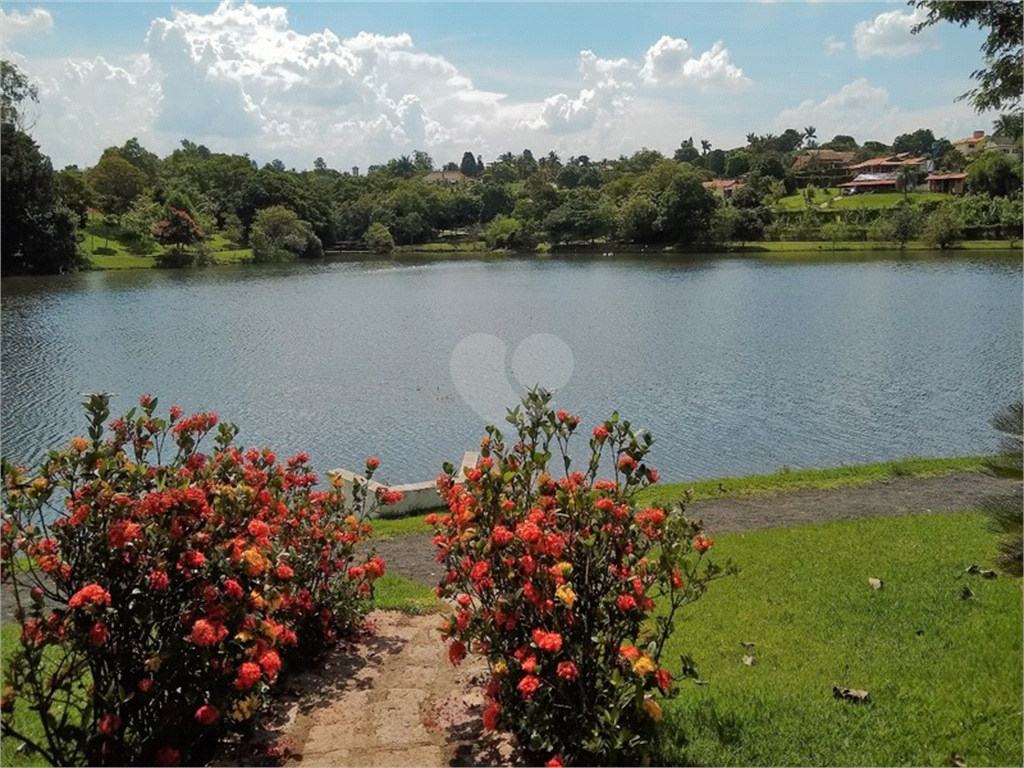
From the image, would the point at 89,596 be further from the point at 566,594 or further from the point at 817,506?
the point at 817,506

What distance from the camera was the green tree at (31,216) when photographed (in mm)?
54469

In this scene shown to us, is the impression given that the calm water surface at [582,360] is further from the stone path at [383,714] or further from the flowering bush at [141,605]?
the flowering bush at [141,605]

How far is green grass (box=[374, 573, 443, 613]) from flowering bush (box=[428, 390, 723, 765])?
8.82 feet

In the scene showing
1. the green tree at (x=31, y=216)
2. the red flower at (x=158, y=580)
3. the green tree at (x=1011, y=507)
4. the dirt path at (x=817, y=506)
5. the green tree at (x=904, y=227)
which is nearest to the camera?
the red flower at (x=158, y=580)

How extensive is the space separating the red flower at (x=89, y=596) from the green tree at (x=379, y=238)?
91.0m

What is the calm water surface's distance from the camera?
18016 mm

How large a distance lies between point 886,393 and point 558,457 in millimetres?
10248

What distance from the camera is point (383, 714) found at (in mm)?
4625

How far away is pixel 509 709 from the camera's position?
3.86 metres

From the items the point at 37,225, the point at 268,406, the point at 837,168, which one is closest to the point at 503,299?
the point at 268,406

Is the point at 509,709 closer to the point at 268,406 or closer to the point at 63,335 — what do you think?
the point at 268,406

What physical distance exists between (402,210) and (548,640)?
9985 centimetres


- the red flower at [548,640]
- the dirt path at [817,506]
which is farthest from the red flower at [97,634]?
the dirt path at [817,506]

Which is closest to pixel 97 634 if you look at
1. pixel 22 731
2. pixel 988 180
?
pixel 22 731
